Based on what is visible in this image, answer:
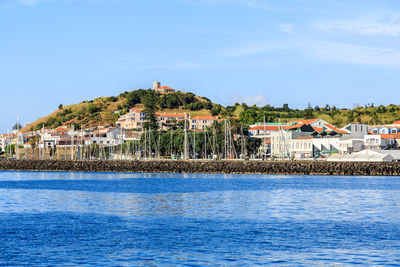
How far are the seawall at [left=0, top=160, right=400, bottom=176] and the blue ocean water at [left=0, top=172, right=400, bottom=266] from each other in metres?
34.4

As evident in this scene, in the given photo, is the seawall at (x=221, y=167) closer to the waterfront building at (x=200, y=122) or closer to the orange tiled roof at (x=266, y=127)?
the orange tiled roof at (x=266, y=127)

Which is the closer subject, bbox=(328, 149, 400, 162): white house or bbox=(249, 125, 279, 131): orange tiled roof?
bbox=(328, 149, 400, 162): white house

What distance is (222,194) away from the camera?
55.2m

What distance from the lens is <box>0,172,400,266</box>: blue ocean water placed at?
2439 centimetres

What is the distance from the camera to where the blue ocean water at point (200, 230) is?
2439cm

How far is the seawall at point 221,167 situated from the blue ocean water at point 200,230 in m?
34.4

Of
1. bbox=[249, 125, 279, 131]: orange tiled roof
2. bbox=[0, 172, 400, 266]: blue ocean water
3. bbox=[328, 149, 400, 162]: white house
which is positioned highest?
bbox=[249, 125, 279, 131]: orange tiled roof

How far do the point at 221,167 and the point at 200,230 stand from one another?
65717 millimetres

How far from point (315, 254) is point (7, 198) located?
35.4 metres

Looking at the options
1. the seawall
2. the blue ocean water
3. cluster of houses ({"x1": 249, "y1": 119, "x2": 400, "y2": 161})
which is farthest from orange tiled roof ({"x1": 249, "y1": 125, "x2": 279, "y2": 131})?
the blue ocean water

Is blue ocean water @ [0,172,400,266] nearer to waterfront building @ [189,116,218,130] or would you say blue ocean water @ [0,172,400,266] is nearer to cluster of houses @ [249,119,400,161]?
cluster of houses @ [249,119,400,161]

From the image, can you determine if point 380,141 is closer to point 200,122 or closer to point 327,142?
point 327,142

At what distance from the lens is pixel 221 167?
97312 mm

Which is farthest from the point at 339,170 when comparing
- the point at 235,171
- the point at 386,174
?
the point at 235,171
